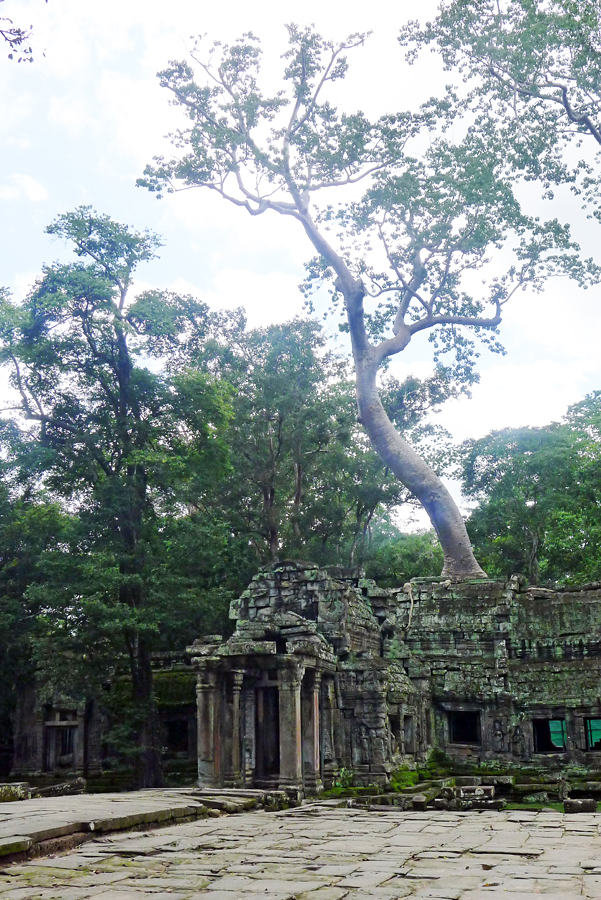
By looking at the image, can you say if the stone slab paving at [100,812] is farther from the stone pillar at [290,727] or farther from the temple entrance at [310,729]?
the temple entrance at [310,729]

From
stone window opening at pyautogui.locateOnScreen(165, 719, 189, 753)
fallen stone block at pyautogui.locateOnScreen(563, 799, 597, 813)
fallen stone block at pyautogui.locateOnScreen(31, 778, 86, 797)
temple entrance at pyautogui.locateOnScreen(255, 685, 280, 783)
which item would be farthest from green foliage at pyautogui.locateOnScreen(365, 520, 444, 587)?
fallen stone block at pyautogui.locateOnScreen(563, 799, 597, 813)

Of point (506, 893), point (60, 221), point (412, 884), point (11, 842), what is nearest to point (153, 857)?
point (11, 842)

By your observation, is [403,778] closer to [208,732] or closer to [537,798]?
[537,798]

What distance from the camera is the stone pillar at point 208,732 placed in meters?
14.7

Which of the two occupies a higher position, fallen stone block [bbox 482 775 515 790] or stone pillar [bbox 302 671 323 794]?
stone pillar [bbox 302 671 323 794]

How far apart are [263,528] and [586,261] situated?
14.9m

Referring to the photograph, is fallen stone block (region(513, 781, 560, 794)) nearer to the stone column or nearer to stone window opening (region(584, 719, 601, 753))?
stone window opening (region(584, 719, 601, 753))

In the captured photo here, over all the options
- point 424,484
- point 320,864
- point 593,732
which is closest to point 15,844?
point 320,864

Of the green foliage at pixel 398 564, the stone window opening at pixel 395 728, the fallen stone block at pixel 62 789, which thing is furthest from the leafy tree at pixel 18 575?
the green foliage at pixel 398 564

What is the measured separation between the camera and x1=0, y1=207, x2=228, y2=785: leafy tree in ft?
68.7

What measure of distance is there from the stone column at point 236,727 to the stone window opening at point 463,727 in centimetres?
758

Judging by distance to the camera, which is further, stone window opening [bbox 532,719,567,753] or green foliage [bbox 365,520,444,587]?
green foliage [bbox 365,520,444,587]

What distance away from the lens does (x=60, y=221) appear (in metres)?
22.5

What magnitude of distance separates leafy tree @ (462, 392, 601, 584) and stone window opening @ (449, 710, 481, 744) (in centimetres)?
1029
